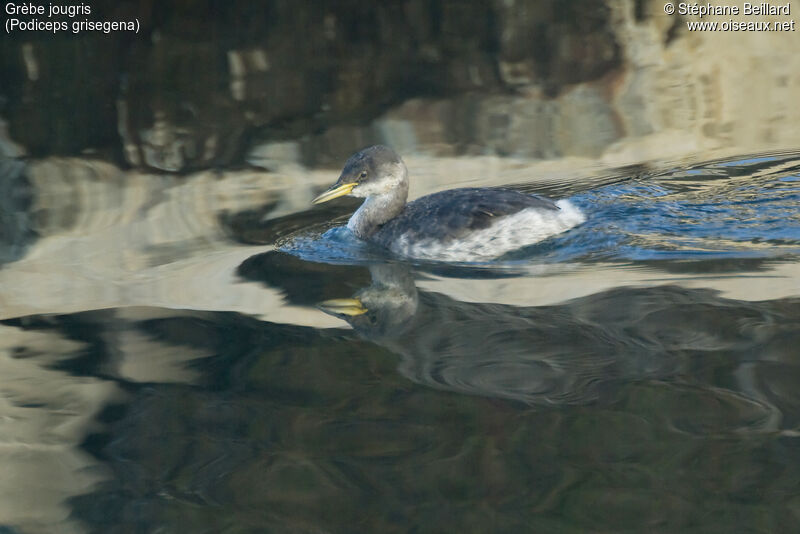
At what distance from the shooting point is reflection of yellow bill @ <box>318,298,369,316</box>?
15.8 feet

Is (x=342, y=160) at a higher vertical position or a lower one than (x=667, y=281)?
higher

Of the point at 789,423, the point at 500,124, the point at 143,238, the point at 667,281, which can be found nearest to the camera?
the point at 789,423

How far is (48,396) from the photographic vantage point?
13.1 feet

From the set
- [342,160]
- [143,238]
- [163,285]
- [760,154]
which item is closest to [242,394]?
[163,285]

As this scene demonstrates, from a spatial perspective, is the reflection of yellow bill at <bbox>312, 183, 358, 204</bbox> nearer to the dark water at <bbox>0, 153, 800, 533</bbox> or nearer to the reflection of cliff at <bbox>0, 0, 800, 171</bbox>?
the dark water at <bbox>0, 153, 800, 533</bbox>

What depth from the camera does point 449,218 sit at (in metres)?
5.90

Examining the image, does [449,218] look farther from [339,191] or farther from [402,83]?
[402,83]

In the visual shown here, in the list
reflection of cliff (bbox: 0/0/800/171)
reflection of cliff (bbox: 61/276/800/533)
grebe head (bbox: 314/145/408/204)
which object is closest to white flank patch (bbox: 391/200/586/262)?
grebe head (bbox: 314/145/408/204)

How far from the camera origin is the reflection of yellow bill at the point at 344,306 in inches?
190

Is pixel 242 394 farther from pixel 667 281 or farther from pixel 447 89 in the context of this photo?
pixel 447 89

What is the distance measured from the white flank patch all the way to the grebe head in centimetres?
68

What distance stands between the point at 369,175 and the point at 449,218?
28.9 inches

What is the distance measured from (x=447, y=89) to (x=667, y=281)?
16.6ft

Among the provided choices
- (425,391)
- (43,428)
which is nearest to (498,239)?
(425,391)
